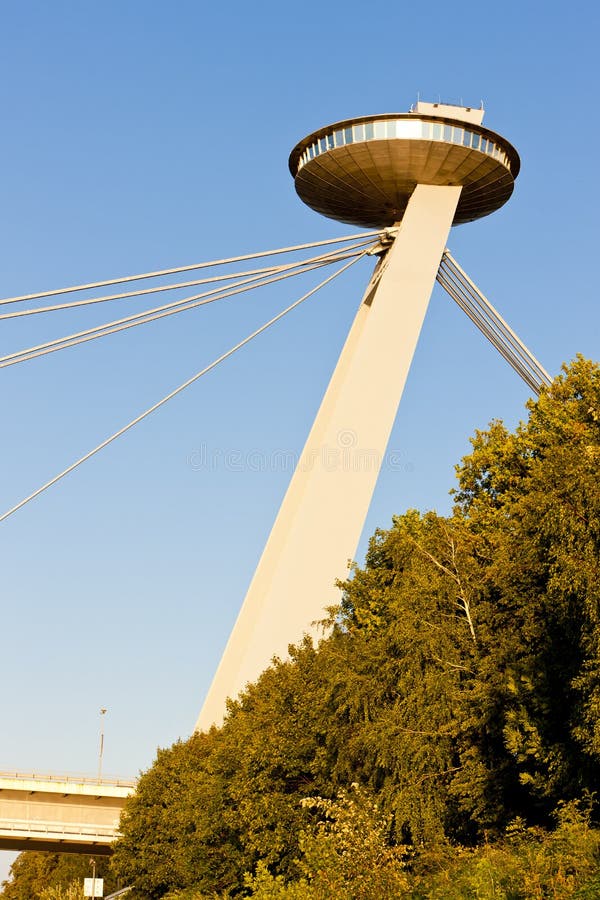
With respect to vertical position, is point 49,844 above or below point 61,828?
above

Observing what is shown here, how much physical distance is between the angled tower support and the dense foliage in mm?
1175

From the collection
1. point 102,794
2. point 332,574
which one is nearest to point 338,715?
point 332,574

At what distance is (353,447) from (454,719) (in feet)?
47.1

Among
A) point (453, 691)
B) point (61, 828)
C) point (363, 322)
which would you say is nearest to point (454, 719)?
point (453, 691)

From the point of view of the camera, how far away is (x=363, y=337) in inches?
1464

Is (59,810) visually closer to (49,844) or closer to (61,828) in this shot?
(61,828)

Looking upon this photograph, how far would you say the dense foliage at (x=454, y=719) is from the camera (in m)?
19.0

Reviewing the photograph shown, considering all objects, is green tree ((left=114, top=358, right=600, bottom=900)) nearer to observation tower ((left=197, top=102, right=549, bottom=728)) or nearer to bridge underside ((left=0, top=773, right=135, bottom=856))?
observation tower ((left=197, top=102, right=549, bottom=728))

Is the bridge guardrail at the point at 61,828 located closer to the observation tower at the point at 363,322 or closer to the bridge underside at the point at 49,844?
the bridge underside at the point at 49,844

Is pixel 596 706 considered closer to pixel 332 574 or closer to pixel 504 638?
pixel 504 638

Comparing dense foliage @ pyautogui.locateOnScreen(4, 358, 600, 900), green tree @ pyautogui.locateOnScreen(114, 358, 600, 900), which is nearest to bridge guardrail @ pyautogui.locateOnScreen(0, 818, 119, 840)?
green tree @ pyautogui.locateOnScreen(114, 358, 600, 900)

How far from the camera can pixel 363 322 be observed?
42.2 m

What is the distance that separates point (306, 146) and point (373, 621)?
15956 mm

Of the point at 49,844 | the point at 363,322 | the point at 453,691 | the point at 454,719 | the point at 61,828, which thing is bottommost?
the point at 454,719
